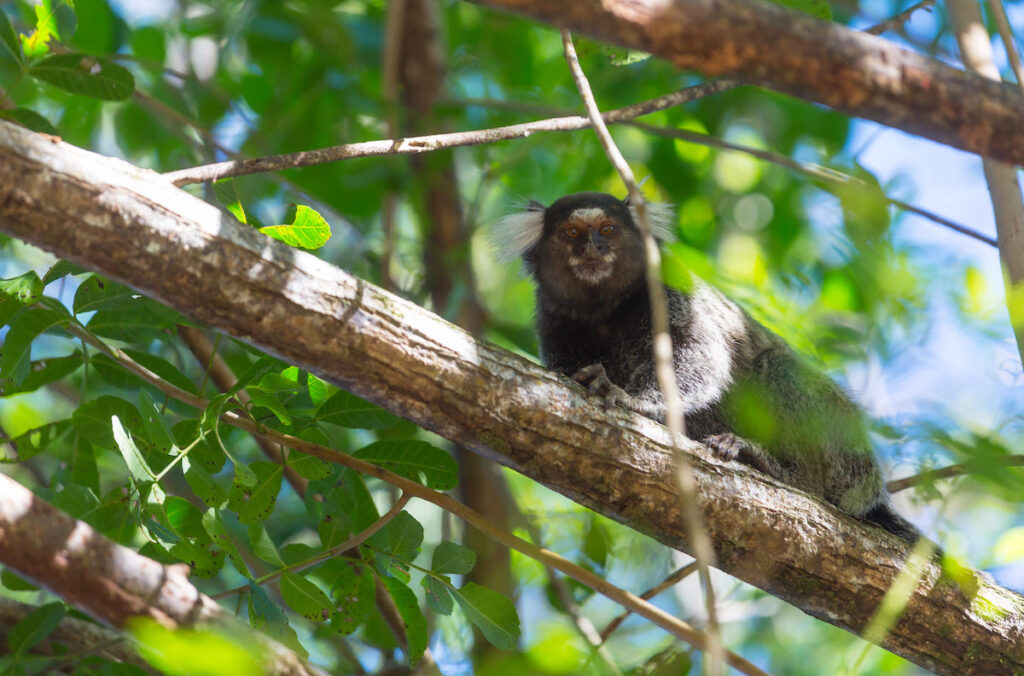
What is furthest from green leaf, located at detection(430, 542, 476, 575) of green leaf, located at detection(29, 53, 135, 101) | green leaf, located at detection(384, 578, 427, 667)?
green leaf, located at detection(29, 53, 135, 101)

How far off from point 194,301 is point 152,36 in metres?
3.81

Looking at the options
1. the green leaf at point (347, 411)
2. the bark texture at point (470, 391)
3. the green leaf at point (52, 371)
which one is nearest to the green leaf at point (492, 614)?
the bark texture at point (470, 391)

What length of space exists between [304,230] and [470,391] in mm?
796

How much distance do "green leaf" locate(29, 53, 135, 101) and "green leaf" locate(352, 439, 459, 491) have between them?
1.59m

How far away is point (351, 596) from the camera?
3.19 m

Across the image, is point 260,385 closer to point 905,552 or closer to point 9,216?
point 9,216

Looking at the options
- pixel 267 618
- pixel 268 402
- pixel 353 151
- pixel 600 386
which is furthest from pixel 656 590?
pixel 353 151

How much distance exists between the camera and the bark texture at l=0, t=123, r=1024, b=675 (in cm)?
248

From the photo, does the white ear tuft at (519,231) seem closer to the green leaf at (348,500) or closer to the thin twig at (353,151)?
the thin twig at (353,151)

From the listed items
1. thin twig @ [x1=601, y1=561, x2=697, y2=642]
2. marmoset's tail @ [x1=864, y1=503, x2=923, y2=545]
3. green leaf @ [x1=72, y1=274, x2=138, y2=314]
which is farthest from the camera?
marmoset's tail @ [x1=864, y1=503, x2=923, y2=545]

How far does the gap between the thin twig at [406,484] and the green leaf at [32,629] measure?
81 cm

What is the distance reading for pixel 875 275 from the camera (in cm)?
196

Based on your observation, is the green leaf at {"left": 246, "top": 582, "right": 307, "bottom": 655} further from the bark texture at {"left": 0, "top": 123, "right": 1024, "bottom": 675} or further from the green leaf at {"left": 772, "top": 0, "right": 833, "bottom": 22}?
the green leaf at {"left": 772, "top": 0, "right": 833, "bottom": 22}

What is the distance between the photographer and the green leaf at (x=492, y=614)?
2979 mm
